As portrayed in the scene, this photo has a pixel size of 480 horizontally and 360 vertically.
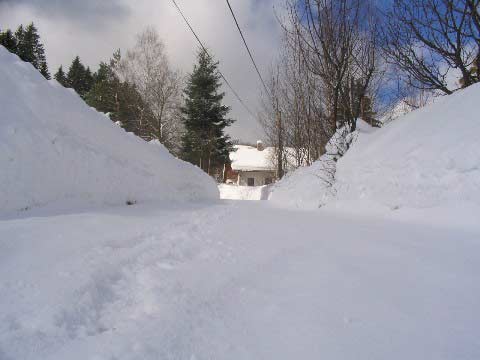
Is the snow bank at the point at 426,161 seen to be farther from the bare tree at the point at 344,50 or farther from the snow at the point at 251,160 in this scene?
the snow at the point at 251,160

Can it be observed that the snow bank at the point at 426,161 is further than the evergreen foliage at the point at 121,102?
No

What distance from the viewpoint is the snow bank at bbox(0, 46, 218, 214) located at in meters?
3.54

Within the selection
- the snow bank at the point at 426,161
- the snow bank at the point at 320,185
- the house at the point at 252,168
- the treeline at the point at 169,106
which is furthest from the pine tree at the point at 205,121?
the snow bank at the point at 426,161

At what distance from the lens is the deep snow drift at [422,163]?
289cm

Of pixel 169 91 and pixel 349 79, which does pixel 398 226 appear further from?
pixel 169 91

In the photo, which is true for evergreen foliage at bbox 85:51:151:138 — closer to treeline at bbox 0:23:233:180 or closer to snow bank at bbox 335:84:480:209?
treeline at bbox 0:23:233:180

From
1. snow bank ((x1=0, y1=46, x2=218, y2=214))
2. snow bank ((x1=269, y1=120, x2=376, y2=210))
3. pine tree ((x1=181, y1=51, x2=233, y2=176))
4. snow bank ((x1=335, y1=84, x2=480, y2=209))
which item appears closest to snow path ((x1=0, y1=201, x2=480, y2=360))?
snow bank ((x1=335, y1=84, x2=480, y2=209))

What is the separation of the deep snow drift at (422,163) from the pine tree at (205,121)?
1596 centimetres

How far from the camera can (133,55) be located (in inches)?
A: 757

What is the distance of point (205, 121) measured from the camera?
20969 millimetres

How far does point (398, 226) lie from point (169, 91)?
1938cm

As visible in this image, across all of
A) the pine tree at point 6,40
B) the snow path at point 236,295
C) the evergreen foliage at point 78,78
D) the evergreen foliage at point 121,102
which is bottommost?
the snow path at point 236,295

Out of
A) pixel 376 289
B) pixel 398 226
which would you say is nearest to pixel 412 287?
pixel 376 289

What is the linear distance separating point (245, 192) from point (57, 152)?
567 inches
